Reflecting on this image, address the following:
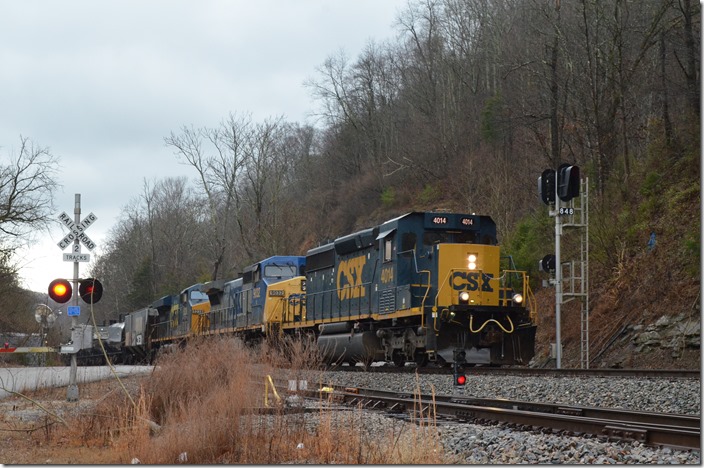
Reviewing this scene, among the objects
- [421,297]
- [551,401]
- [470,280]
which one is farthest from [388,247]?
[551,401]

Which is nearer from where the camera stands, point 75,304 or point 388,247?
point 75,304

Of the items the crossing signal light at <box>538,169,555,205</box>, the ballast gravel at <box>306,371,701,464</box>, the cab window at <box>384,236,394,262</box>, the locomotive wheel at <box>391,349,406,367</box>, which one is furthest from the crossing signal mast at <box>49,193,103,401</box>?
the crossing signal light at <box>538,169,555,205</box>

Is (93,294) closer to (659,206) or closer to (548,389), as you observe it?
(548,389)

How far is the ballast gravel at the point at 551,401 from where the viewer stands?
24.3ft

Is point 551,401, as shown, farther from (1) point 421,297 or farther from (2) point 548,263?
(2) point 548,263

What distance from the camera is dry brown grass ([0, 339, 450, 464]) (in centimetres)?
794

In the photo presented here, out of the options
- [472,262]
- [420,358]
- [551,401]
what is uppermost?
[472,262]

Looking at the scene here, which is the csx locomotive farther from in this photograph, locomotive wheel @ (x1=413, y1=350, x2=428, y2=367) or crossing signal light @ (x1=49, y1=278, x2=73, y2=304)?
crossing signal light @ (x1=49, y1=278, x2=73, y2=304)

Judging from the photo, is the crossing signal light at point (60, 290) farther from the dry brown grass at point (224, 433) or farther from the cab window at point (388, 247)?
the cab window at point (388, 247)

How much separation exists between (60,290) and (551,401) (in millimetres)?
8485

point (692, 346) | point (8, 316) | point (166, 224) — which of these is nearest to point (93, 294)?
point (692, 346)

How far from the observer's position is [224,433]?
8.41m

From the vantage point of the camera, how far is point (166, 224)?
80500 millimetres

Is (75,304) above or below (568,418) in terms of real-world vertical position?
above
